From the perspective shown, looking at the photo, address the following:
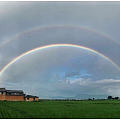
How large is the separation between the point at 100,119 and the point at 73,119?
10.2ft

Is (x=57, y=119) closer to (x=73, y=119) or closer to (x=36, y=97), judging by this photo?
(x=73, y=119)

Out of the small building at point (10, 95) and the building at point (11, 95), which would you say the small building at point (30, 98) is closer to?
the building at point (11, 95)

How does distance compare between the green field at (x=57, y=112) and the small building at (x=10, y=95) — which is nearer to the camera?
the green field at (x=57, y=112)

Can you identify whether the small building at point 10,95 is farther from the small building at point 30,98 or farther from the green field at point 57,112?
the green field at point 57,112

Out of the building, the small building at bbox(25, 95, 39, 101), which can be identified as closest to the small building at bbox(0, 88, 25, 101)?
the building

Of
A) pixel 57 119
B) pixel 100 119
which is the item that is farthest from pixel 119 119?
pixel 57 119

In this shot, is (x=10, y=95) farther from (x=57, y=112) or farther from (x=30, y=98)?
(x=57, y=112)

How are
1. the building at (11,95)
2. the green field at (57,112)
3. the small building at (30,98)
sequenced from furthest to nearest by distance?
the small building at (30,98)
the building at (11,95)
the green field at (57,112)

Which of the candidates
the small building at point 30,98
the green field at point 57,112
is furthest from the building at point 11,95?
the green field at point 57,112

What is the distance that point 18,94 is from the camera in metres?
96.5

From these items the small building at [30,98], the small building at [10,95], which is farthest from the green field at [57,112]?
the small building at [30,98]

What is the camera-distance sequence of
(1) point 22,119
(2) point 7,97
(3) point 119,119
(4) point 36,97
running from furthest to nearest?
(4) point 36,97, (2) point 7,97, (3) point 119,119, (1) point 22,119

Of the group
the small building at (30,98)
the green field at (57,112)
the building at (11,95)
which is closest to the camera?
the green field at (57,112)

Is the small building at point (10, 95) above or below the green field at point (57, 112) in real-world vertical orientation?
above
